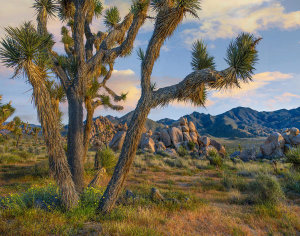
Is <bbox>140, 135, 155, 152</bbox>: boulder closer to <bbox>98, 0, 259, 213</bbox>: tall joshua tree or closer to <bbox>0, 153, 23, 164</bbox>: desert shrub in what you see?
<bbox>0, 153, 23, 164</bbox>: desert shrub

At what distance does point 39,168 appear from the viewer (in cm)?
1126

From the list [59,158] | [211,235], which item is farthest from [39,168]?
[211,235]

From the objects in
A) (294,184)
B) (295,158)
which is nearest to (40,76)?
(294,184)

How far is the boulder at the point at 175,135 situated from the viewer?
28.9 metres

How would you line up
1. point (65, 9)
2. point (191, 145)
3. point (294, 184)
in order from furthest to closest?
point (191, 145) < point (65, 9) < point (294, 184)

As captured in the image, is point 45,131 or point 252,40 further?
point 252,40

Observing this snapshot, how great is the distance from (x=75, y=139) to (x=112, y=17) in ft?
20.8

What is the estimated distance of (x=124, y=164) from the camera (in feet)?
16.7

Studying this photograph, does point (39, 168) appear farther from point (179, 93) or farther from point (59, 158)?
point (179, 93)

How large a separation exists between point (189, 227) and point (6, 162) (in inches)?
607

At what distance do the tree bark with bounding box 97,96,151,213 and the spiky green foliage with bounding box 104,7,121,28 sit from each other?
249 inches

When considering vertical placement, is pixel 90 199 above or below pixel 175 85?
below

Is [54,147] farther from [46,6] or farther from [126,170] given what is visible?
[46,6]

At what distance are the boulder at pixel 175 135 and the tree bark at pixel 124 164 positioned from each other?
23.7 metres
